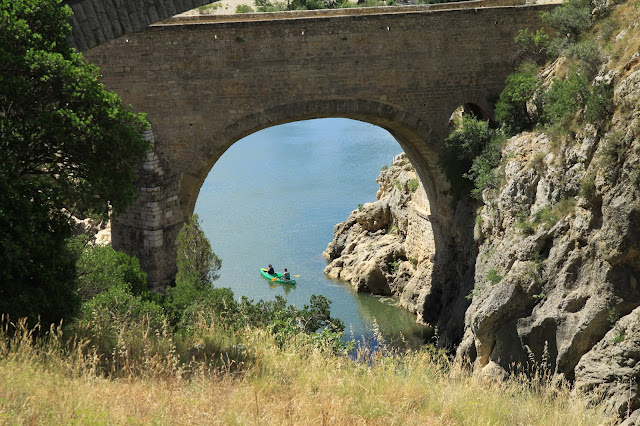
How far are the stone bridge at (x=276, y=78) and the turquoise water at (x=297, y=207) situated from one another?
14.0 feet

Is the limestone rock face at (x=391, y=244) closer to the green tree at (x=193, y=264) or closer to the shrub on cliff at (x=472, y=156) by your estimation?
the shrub on cliff at (x=472, y=156)

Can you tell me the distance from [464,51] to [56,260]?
10709 mm

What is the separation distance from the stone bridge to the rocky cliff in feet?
5.95

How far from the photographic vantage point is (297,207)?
84.6ft

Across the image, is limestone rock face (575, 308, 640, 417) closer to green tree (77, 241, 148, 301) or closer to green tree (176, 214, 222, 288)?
green tree (176, 214, 222, 288)

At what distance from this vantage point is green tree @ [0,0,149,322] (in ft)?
19.8

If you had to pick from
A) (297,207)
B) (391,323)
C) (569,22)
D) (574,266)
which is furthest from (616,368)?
(297,207)

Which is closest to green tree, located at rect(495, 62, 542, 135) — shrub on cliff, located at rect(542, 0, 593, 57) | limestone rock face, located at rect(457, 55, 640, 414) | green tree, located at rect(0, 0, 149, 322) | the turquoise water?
shrub on cliff, located at rect(542, 0, 593, 57)

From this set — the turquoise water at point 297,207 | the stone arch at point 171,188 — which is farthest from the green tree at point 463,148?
the turquoise water at point 297,207

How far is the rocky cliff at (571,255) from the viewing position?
1002cm

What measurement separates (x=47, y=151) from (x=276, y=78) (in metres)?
7.64

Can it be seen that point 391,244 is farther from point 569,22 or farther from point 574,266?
point 574,266

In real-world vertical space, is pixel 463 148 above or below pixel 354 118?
below

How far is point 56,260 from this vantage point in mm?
6270
